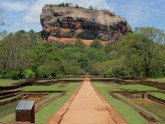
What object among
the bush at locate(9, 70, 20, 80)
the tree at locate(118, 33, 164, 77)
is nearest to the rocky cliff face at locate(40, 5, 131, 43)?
the bush at locate(9, 70, 20, 80)

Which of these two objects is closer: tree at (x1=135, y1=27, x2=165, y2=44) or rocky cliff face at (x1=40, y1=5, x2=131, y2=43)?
tree at (x1=135, y1=27, x2=165, y2=44)

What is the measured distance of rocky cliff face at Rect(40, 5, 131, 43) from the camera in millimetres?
150500

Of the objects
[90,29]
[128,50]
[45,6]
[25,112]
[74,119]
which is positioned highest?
[45,6]

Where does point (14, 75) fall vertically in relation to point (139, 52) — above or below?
below

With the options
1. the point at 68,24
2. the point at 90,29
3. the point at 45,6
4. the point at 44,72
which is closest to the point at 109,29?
the point at 90,29

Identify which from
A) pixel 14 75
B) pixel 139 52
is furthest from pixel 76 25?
pixel 139 52

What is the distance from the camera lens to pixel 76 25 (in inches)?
5969

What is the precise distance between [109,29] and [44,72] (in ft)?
350

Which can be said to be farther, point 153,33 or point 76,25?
point 76,25

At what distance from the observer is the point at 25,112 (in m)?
8.76

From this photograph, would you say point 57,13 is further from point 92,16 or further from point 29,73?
point 29,73

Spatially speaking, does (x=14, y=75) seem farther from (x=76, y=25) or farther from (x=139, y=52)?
(x=76, y=25)

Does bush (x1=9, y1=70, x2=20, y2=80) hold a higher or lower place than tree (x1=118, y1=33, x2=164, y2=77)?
lower

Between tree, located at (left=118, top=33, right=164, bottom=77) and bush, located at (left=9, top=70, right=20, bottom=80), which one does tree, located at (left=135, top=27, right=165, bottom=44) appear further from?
bush, located at (left=9, top=70, right=20, bottom=80)
